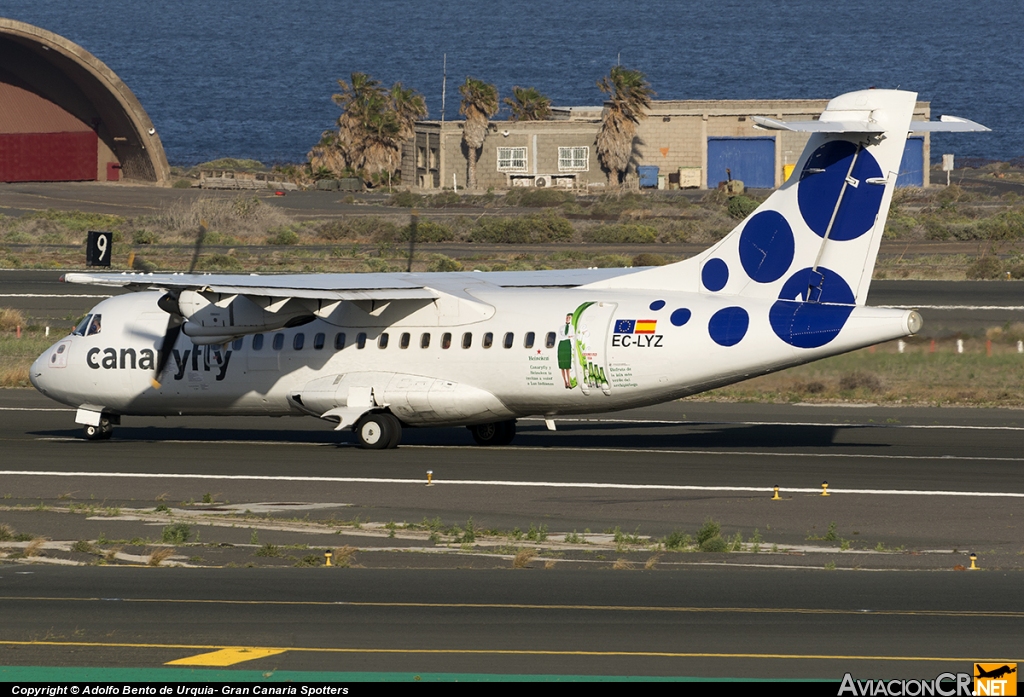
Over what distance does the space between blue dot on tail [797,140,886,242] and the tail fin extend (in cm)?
2

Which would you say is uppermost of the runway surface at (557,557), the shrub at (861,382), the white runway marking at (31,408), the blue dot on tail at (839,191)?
the blue dot on tail at (839,191)

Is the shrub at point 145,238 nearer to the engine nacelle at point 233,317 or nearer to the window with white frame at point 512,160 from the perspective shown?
the window with white frame at point 512,160

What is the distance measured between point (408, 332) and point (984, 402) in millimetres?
15385

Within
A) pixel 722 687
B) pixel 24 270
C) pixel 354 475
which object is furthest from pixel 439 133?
pixel 722 687

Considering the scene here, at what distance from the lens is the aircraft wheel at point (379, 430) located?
27375 millimetres

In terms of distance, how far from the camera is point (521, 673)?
38.6 ft

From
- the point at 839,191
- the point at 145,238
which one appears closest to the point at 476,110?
the point at 145,238

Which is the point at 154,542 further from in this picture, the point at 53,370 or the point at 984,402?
the point at 984,402

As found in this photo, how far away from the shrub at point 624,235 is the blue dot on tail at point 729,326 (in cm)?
4446

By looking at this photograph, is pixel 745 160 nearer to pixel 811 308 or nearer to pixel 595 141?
pixel 595 141

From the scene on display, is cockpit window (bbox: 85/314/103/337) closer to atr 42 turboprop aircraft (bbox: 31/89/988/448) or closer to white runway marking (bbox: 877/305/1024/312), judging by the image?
atr 42 turboprop aircraft (bbox: 31/89/988/448)

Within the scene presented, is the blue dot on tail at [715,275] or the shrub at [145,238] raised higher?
the shrub at [145,238]

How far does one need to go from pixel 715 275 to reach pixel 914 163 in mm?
83449

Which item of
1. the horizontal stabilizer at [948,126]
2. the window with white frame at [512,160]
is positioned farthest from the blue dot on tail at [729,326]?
the window with white frame at [512,160]
